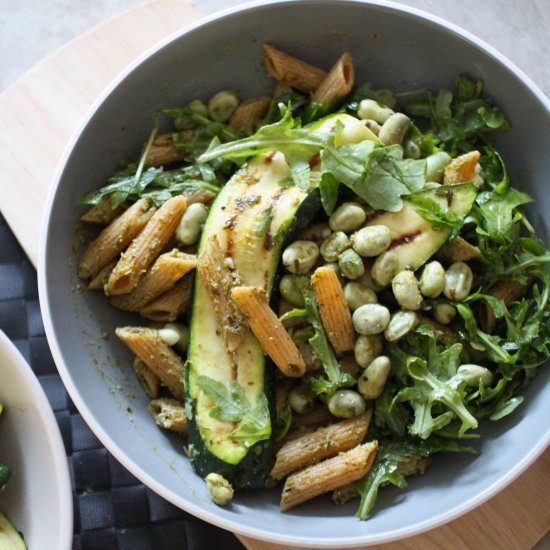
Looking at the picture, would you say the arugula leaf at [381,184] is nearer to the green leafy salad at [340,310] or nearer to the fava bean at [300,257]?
the green leafy salad at [340,310]

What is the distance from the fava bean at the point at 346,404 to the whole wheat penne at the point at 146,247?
19.1 inches

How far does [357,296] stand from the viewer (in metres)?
1.61

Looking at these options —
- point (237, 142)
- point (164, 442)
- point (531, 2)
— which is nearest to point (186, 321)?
point (164, 442)

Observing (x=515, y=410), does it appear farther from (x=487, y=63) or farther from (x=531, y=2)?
(x=531, y=2)

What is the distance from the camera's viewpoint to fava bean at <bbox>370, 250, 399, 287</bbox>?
159 centimetres

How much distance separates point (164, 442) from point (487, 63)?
3.57 ft

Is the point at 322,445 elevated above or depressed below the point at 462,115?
below

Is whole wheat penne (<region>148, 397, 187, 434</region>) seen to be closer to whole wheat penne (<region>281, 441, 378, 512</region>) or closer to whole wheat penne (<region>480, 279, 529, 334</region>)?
whole wheat penne (<region>281, 441, 378, 512</region>)

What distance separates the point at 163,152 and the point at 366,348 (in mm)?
654

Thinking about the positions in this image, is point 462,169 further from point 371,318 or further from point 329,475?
point 329,475

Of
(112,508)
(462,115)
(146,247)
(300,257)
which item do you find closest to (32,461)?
(112,508)

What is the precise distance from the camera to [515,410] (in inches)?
65.8

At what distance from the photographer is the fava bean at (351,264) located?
5.21ft

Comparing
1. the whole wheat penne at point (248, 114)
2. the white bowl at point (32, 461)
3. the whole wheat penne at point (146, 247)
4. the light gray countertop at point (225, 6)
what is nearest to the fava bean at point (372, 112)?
the whole wheat penne at point (248, 114)
